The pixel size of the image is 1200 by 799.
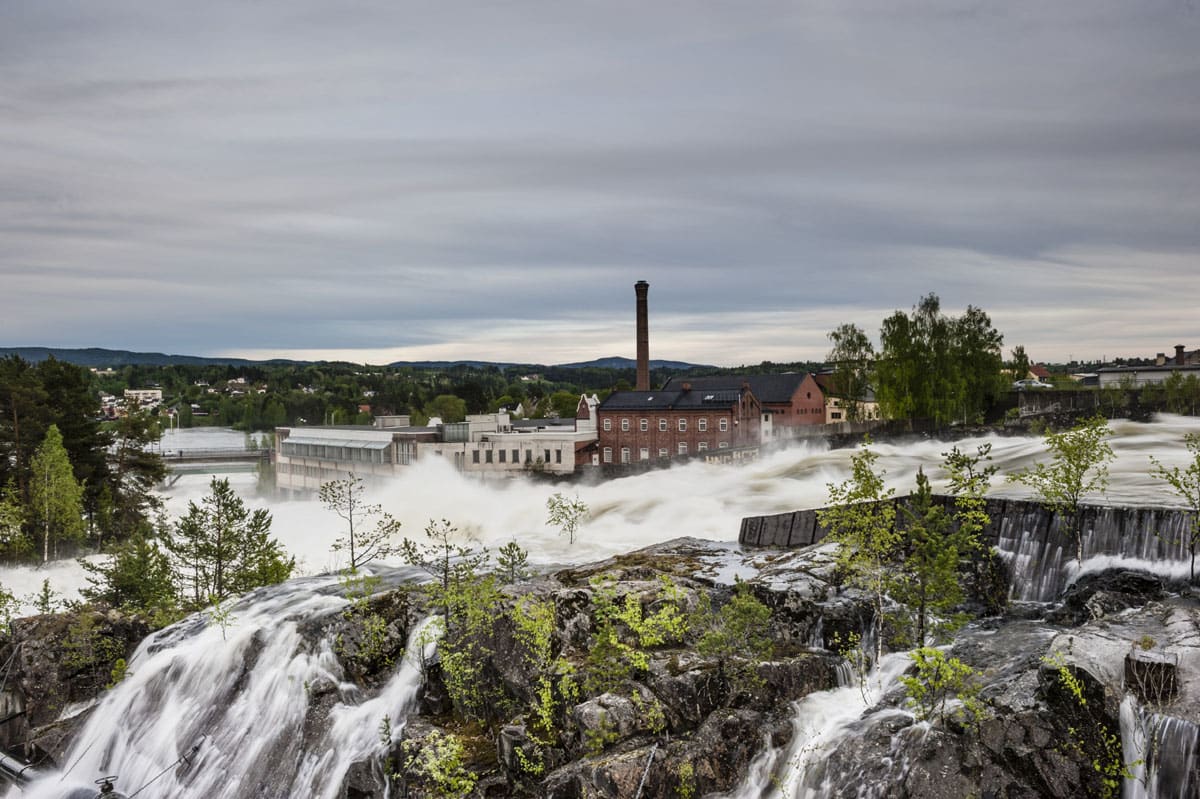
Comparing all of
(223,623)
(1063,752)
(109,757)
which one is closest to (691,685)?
(1063,752)

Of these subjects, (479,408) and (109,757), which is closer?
(109,757)

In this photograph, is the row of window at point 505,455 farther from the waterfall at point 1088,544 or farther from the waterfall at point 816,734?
the waterfall at point 816,734

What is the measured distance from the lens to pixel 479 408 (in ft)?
602

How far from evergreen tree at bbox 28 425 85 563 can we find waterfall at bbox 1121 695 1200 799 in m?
52.2

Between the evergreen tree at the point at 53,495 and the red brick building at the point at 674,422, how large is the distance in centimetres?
4389

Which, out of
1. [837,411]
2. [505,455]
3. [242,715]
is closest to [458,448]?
[505,455]

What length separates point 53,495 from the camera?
159 ft

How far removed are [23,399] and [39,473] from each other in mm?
6785

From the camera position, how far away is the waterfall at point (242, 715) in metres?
20.9

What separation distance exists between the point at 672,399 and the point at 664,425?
9.33 ft

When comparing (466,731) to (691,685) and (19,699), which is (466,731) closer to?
(691,685)

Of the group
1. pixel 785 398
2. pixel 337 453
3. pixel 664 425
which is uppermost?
pixel 785 398

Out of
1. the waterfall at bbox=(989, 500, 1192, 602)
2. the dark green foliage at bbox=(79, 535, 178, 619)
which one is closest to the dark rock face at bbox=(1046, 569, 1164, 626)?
the waterfall at bbox=(989, 500, 1192, 602)

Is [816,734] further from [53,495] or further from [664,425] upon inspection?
[664,425]
